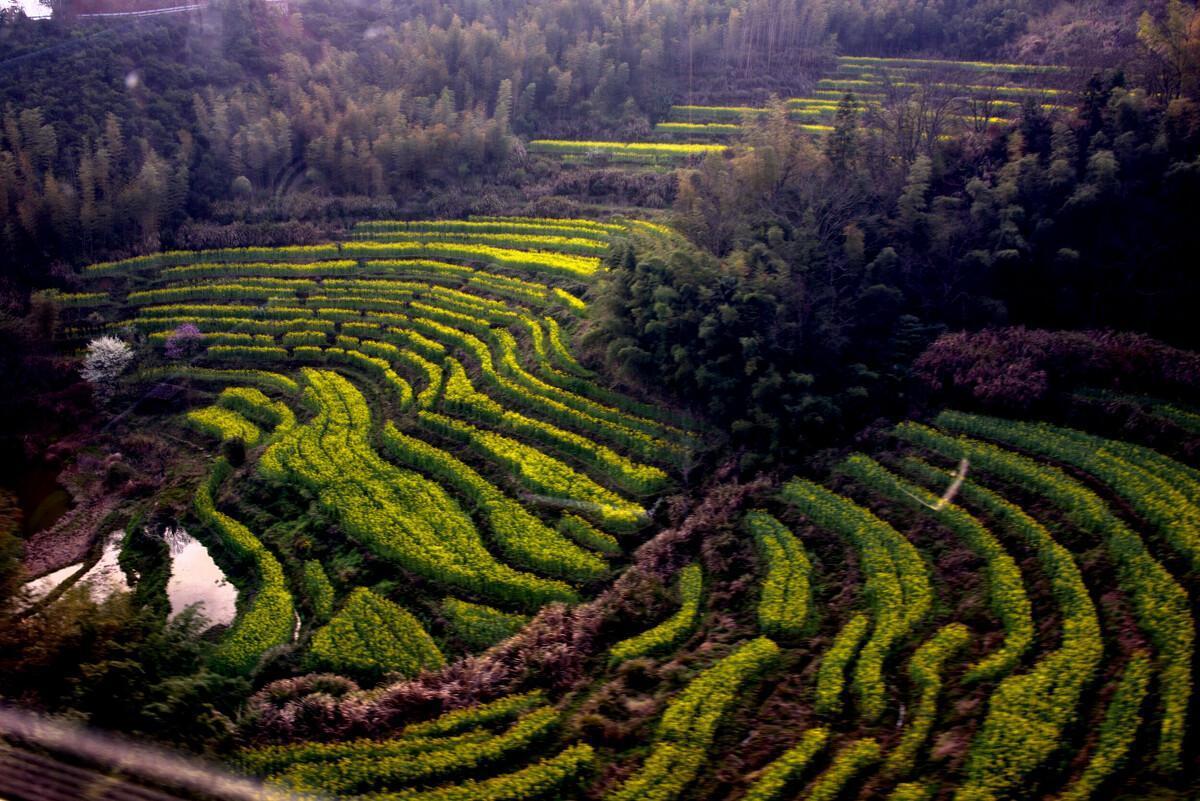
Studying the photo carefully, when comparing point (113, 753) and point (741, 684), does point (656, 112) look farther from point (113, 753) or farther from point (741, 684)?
point (113, 753)

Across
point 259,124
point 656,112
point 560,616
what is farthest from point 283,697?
point 656,112

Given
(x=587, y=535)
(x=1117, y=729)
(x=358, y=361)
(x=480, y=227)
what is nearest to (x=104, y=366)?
(x=358, y=361)

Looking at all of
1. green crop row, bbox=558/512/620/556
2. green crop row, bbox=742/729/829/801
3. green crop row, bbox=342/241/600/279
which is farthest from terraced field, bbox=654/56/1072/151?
green crop row, bbox=742/729/829/801

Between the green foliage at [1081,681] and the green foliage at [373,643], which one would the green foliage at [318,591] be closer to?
the green foliage at [373,643]

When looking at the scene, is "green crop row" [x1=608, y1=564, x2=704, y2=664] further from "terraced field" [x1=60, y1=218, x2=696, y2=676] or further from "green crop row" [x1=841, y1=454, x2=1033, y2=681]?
"green crop row" [x1=841, y1=454, x2=1033, y2=681]

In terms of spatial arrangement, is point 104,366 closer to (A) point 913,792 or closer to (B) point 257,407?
(B) point 257,407

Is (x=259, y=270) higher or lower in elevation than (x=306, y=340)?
higher
